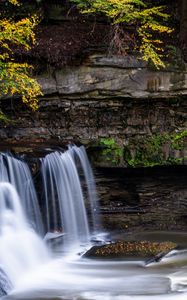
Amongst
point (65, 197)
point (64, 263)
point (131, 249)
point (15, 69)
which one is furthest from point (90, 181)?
point (15, 69)

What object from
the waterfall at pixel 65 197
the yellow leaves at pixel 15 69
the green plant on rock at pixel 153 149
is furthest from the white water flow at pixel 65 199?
the green plant on rock at pixel 153 149

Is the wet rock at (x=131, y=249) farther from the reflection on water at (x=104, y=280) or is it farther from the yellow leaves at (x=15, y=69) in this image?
the yellow leaves at (x=15, y=69)

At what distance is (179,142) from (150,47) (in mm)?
2326

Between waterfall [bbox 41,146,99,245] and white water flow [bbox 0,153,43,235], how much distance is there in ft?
1.53

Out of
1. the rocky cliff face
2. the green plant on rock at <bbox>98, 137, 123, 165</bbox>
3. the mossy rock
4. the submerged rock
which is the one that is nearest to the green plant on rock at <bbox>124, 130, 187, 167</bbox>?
the rocky cliff face

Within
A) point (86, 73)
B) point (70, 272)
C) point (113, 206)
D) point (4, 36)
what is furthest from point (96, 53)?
point (70, 272)

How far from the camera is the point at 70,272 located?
8805mm

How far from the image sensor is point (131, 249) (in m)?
9.92

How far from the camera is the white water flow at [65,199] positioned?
10430 millimetres

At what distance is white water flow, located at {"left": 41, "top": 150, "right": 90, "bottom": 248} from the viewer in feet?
34.2

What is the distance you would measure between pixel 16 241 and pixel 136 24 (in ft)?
21.0

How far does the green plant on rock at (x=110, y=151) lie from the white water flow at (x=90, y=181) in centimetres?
55

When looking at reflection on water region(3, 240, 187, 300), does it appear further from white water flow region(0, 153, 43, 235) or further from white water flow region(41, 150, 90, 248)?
white water flow region(41, 150, 90, 248)

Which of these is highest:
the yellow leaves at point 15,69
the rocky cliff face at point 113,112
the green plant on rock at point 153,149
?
the yellow leaves at point 15,69
